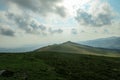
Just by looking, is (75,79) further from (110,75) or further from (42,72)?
(110,75)

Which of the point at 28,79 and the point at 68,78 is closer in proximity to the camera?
the point at 28,79

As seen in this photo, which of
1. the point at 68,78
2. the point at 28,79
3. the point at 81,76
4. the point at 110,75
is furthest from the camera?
the point at 110,75

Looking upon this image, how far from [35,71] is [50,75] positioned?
5.07 metres

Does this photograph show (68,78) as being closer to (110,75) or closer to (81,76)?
(81,76)

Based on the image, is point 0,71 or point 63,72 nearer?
point 0,71

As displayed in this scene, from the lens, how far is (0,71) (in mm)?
43500

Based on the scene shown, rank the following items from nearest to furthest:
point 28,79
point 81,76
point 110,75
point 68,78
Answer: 1. point 28,79
2. point 68,78
3. point 81,76
4. point 110,75

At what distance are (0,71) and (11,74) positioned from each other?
2682mm

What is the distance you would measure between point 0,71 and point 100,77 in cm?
2276

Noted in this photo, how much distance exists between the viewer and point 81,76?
45.7 meters

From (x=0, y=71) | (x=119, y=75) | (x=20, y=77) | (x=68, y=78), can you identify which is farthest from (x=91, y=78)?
(x=0, y=71)

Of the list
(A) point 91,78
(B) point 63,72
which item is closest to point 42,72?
(B) point 63,72

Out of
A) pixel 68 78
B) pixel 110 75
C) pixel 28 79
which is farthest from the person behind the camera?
pixel 110 75

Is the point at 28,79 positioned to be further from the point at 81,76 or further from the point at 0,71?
the point at 81,76
